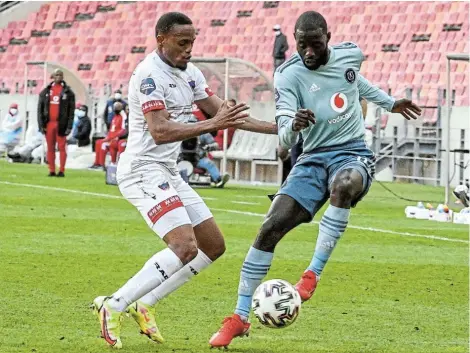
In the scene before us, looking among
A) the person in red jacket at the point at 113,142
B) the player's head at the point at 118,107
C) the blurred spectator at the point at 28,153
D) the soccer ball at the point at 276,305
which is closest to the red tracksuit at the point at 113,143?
the person in red jacket at the point at 113,142

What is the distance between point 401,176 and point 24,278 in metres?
18.2

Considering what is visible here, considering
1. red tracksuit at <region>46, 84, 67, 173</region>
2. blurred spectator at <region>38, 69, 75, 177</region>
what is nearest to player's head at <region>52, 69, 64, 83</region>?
blurred spectator at <region>38, 69, 75, 177</region>

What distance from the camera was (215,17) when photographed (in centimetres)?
4009

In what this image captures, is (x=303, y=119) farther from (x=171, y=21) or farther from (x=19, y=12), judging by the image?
(x=19, y=12)

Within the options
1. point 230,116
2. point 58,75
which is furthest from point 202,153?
point 230,116

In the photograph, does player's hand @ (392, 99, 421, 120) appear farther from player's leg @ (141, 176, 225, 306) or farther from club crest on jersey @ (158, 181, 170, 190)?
club crest on jersey @ (158, 181, 170, 190)

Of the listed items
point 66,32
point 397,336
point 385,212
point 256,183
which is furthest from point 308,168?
point 66,32

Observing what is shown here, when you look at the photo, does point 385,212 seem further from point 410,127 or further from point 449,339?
point 449,339

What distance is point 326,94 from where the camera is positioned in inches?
322

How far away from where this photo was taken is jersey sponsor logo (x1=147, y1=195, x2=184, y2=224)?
7594 mm

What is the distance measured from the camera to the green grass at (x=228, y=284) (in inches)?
306

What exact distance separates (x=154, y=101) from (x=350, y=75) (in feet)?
4.95

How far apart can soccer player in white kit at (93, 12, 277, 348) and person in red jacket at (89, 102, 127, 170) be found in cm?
1899

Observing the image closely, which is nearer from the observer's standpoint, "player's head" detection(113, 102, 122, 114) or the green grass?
the green grass
